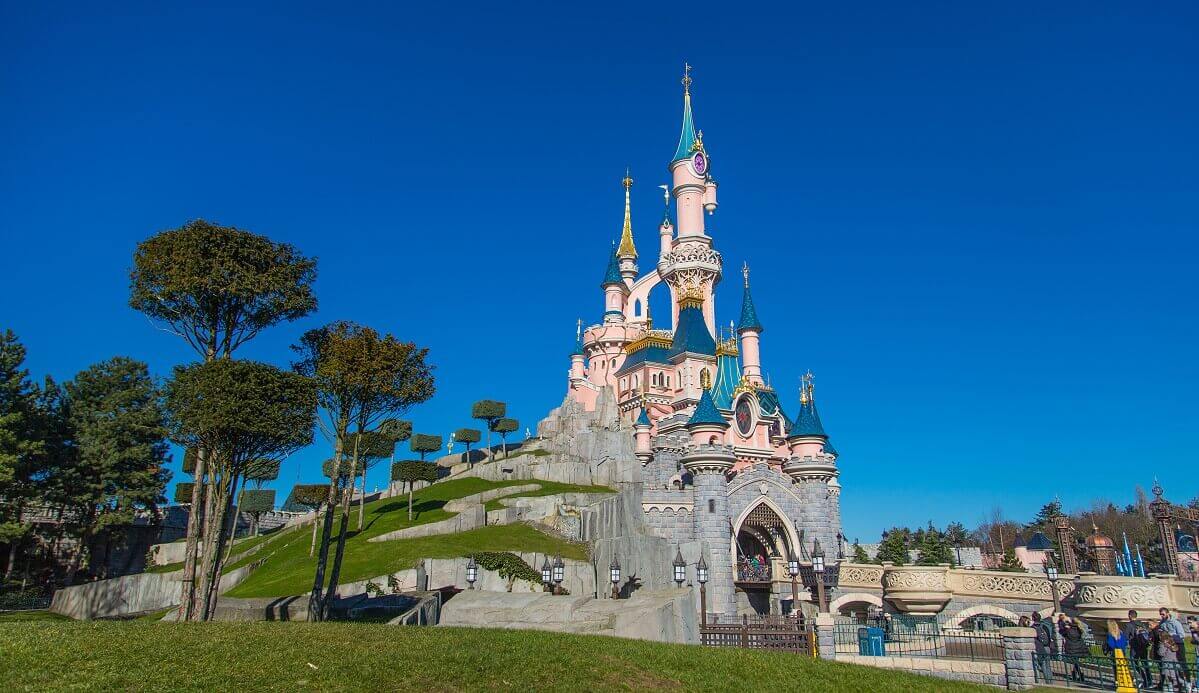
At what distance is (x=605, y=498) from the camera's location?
1689 inches

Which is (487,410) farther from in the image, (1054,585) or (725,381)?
(1054,585)

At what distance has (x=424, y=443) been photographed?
67.8 m

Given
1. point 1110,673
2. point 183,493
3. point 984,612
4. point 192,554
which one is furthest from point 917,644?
point 183,493

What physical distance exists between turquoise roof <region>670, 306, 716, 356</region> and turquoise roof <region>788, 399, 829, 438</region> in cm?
1298

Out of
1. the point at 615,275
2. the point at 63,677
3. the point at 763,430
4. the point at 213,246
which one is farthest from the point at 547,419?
the point at 63,677

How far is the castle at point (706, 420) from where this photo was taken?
1655 inches

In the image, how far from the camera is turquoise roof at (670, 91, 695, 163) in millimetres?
66312

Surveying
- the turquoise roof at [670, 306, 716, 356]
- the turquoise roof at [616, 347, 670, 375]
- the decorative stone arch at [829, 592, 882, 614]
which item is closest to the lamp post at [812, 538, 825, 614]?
the decorative stone arch at [829, 592, 882, 614]

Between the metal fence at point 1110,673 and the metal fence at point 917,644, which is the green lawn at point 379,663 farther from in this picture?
the metal fence at point 917,644

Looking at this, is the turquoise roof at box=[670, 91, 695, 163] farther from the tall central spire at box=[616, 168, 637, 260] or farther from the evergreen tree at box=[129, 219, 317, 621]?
the evergreen tree at box=[129, 219, 317, 621]

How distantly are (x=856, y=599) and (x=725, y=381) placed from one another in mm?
17721

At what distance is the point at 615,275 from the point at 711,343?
13.6 meters

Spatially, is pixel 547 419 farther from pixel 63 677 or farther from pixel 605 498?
pixel 63 677

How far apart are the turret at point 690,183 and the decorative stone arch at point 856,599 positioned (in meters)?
34.0
